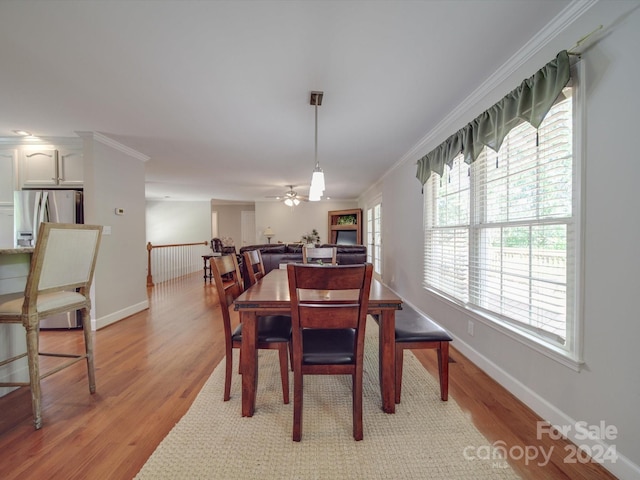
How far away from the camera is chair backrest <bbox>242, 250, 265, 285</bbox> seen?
2211mm

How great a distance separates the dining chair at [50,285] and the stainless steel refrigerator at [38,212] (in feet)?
6.25

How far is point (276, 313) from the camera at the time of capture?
1.55 metres

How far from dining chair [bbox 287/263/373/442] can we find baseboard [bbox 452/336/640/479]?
44.5 inches

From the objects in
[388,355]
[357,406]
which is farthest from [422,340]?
[357,406]

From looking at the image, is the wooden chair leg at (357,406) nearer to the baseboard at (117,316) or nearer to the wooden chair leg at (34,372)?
the wooden chair leg at (34,372)

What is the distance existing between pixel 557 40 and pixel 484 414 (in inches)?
88.7

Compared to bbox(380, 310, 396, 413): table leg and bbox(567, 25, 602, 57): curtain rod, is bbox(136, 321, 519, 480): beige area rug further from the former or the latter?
bbox(567, 25, 602, 57): curtain rod

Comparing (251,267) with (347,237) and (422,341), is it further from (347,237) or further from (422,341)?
(347,237)

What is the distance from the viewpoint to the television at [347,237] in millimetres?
8250

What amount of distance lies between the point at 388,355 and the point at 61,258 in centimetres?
209

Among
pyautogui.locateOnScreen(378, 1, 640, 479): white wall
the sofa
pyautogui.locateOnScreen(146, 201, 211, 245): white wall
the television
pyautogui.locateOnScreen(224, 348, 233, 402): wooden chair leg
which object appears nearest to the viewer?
pyautogui.locateOnScreen(378, 1, 640, 479): white wall

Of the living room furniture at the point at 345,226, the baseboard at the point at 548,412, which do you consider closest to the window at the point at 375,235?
the living room furniture at the point at 345,226

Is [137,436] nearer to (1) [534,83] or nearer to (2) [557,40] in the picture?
(1) [534,83]

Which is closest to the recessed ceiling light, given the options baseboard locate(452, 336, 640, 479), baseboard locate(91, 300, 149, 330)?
baseboard locate(91, 300, 149, 330)
